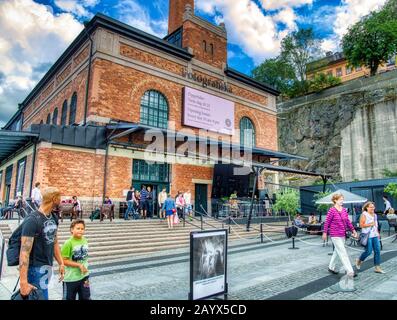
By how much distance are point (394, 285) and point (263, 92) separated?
23.4 m

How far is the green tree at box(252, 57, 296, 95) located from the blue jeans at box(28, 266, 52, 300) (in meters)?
45.9

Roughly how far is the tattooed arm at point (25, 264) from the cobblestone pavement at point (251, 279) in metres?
0.48

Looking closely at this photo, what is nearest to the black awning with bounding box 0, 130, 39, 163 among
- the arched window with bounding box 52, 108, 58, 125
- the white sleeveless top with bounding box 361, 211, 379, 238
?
the arched window with bounding box 52, 108, 58, 125

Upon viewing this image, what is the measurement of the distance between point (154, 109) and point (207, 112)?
440 centimetres

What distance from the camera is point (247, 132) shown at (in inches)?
1009

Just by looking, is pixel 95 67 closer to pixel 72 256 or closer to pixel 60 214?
pixel 60 214

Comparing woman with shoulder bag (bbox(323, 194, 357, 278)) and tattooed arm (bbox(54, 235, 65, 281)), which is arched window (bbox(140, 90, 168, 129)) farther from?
tattooed arm (bbox(54, 235, 65, 281))

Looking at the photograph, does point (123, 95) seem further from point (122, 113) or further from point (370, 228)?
point (370, 228)

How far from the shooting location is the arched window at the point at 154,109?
19.5m

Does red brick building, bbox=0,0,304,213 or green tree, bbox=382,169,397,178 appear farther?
green tree, bbox=382,169,397,178

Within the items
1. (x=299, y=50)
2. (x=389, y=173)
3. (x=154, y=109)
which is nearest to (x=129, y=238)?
(x=154, y=109)

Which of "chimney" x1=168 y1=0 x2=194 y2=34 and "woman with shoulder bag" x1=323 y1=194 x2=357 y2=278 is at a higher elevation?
"chimney" x1=168 y1=0 x2=194 y2=34

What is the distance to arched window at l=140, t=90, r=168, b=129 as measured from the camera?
63.9 ft

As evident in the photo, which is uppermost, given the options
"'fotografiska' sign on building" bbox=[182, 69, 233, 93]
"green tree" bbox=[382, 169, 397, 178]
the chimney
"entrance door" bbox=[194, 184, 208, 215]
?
the chimney
